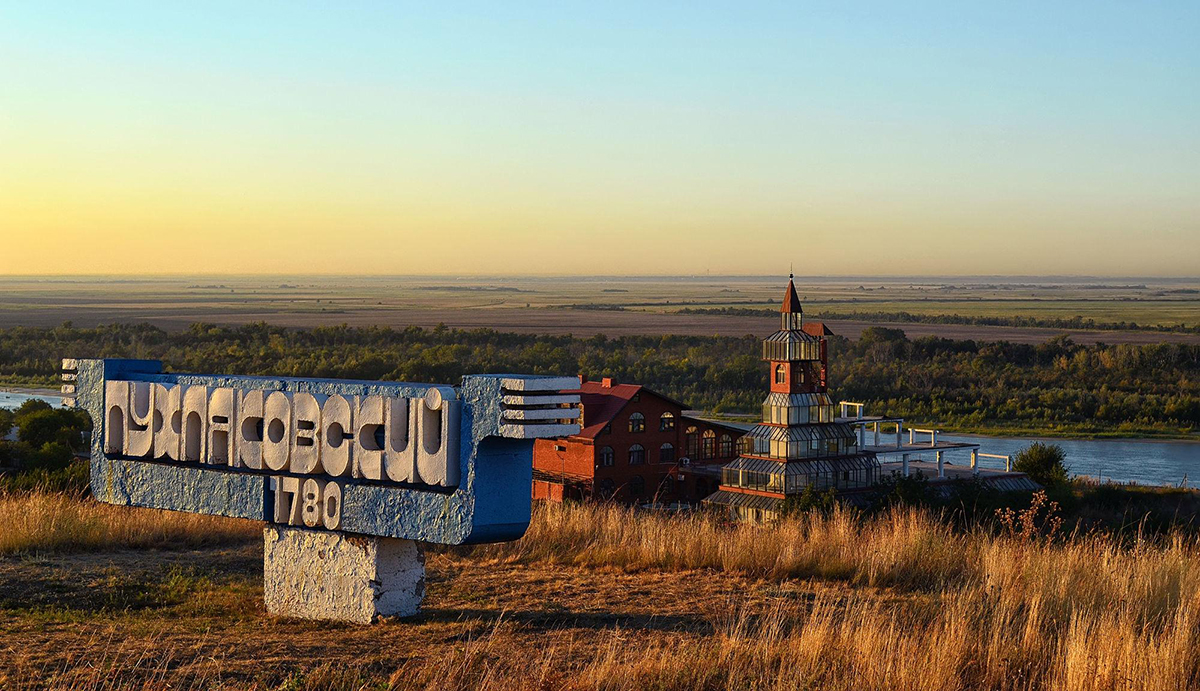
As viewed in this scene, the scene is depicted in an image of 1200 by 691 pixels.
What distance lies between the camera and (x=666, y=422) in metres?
42.3

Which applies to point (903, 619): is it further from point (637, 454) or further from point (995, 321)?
point (995, 321)

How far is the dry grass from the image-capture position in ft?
46.6

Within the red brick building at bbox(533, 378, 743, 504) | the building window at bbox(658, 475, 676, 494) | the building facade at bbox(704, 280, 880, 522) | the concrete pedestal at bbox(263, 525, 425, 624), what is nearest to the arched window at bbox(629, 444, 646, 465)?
the red brick building at bbox(533, 378, 743, 504)

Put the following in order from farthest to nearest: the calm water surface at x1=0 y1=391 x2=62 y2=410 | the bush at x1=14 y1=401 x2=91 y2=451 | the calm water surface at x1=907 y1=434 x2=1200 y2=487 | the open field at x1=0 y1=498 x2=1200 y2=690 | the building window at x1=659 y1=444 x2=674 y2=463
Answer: the calm water surface at x1=0 y1=391 x2=62 y2=410 → the calm water surface at x1=907 y1=434 x2=1200 y2=487 → the building window at x1=659 y1=444 x2=674 y2=463 → the bush at x1=14 y1=401 x2=91 y2=451 → the open field at x1=0 y1=498 x2=1200 y2=690

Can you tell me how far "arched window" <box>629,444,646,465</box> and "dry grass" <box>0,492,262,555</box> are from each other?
25584 millimetres

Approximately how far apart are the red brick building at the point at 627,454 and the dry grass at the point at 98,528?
78.1 ft

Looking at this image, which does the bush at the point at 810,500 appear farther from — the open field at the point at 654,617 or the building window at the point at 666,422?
the open field at the point at 654,617

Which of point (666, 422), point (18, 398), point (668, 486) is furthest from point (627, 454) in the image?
point (18, 398)

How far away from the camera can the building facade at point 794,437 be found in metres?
37.8

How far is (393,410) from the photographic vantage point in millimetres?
10430

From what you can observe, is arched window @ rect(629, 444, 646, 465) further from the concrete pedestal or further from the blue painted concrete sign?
the concrete pedestal

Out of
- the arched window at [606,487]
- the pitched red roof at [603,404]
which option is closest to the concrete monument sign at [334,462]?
the pitched red roof at [603,404]

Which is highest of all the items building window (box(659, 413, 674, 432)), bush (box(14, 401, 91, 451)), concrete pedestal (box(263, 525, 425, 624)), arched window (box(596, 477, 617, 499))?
concrete pedestal (box(263, 525, 425, 624))

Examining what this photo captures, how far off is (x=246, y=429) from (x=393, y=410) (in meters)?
1.77
